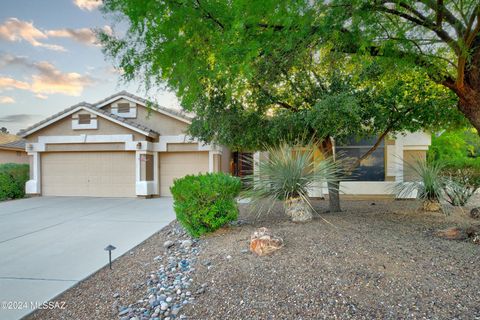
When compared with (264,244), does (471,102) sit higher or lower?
higher

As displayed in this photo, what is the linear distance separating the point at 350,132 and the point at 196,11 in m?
4.65

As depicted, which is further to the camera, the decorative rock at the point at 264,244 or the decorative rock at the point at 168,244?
the decorative rock at the point at 168,244

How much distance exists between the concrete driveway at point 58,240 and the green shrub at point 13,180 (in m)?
1.99

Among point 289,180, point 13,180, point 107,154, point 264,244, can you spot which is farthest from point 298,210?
point 13,180

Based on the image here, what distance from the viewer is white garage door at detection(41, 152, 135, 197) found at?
1320 centimetres

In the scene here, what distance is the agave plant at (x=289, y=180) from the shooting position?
5.13 metres

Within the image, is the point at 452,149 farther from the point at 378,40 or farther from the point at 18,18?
the point at 18,18

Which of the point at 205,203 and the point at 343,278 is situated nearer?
the point at 343,278

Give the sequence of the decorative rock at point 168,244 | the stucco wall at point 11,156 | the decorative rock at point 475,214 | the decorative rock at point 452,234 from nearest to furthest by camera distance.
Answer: the decorative rock at point 452,234 → the decorative rock at point 168,244 → the decorative rock at point 475,214 → the stucco wall at point 11,156

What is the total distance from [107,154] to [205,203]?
10359mm

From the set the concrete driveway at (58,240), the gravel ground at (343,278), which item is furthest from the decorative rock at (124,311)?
the concrete driveway at (58,240)

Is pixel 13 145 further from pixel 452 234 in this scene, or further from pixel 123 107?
pixel 452 234

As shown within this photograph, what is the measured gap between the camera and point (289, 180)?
5.12 meters

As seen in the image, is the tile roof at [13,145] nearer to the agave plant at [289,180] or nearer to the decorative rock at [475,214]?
the agave plant at [289,180]
